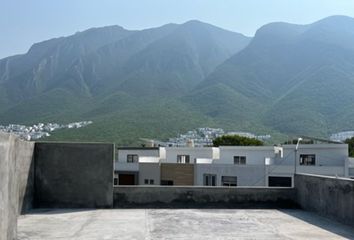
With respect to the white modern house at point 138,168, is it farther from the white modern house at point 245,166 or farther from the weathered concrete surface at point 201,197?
the weathered concrete surface at point 201,197

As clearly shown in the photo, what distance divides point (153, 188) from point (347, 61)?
98482mm

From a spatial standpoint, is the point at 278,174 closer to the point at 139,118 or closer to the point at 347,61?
the point at 139,118

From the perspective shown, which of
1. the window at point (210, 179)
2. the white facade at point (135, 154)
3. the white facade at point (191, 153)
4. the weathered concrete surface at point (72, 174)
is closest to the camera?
the weathered concrete surface at point (72, 174)

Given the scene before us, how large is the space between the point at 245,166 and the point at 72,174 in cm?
2415

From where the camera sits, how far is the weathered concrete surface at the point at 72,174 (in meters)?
11.0

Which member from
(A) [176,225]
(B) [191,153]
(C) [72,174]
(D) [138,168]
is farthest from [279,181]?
(A) [176,225]

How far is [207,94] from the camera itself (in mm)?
88500

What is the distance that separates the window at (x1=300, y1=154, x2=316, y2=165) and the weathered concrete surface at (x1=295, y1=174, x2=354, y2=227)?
25.0 meters

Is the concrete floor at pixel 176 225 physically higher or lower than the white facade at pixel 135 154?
lower

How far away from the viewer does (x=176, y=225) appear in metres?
8.80

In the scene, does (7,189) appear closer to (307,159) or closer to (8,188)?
(8,188)

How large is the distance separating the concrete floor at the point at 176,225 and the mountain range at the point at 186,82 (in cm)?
5223

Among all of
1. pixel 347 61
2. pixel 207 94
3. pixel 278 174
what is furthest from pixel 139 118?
pixel 347 61

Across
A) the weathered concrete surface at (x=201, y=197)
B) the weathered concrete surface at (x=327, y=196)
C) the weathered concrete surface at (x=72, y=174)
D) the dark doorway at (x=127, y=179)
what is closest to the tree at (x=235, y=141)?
the dark doorway at (x=127, y=179)
